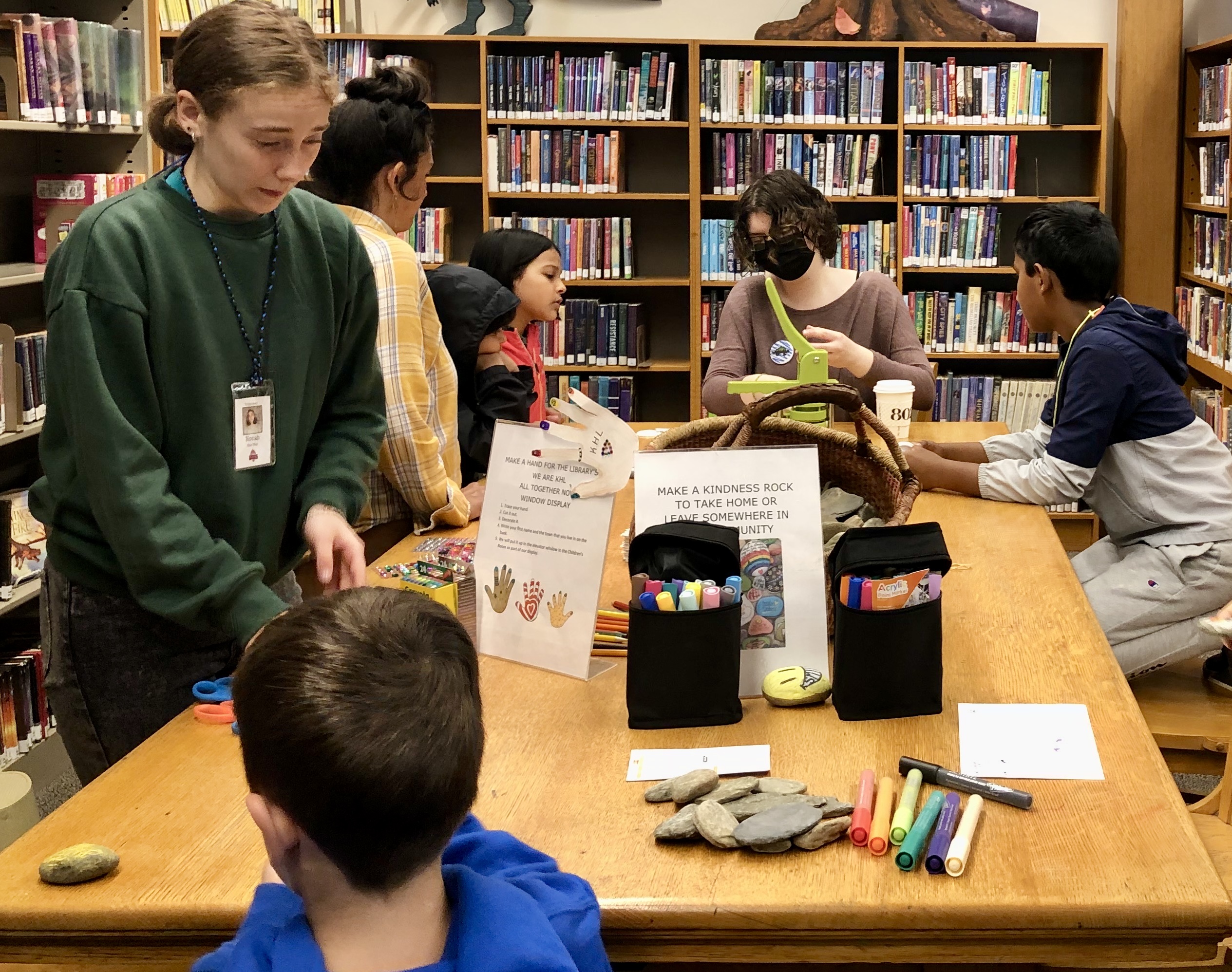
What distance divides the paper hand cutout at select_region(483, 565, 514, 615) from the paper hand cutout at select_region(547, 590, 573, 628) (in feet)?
0.21

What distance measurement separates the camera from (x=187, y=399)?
4.91 feet

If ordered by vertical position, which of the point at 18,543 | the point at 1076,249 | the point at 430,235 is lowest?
the point at 18,543

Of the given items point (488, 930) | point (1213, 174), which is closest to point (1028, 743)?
point (488, 930)

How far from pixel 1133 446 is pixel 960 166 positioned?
2.93 metres

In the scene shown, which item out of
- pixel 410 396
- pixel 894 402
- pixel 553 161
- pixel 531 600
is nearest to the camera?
pixel 531 600

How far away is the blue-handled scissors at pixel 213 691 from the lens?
1487 mm

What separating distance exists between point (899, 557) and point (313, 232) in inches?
33.7

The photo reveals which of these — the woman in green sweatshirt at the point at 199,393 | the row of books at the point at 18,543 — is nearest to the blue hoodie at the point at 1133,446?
the woman in green sweatshirt at the point at 199,393

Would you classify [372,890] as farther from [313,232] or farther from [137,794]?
[313,232]

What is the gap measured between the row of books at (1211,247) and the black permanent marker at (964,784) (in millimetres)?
3950

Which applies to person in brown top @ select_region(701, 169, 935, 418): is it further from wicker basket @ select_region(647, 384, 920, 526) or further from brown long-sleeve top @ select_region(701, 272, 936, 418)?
wicker basket @ select_region(647, 384, 920, 526)

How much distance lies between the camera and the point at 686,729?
1.41 m

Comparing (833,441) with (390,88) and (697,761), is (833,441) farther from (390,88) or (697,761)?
(390,88)

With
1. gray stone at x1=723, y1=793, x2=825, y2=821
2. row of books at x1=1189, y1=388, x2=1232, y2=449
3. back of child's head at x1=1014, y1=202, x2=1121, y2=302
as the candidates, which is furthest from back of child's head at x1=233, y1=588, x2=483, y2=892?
row of books at x1=1189, y1=388, x2=1232, y2=449
